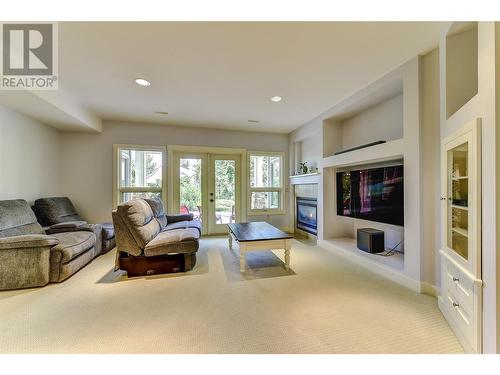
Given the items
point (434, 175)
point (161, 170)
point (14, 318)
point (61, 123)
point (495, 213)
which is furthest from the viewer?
point (161, 170)

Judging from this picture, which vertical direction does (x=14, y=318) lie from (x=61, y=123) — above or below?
below

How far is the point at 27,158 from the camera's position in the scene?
10.8ft

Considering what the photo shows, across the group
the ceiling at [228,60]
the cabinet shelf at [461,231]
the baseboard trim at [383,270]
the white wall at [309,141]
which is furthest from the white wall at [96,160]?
the cabinet shelf at [461,231]

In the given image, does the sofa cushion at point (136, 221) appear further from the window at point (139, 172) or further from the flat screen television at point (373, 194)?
the flat screen television at point (373, 194)

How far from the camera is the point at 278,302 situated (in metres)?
1.98

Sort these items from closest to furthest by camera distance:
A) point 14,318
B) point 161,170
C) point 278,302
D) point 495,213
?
point 495,213
point 14,318
point 278,302
point 161,170

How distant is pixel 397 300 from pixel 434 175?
4.32ft

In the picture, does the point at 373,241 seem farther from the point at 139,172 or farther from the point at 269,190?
the point at 139,172

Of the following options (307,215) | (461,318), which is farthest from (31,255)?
(307,215)

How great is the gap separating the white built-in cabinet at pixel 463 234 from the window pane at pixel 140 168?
4587 mm

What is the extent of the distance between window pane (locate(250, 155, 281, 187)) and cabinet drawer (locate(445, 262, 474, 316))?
3875 mm

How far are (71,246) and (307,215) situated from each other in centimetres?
402
